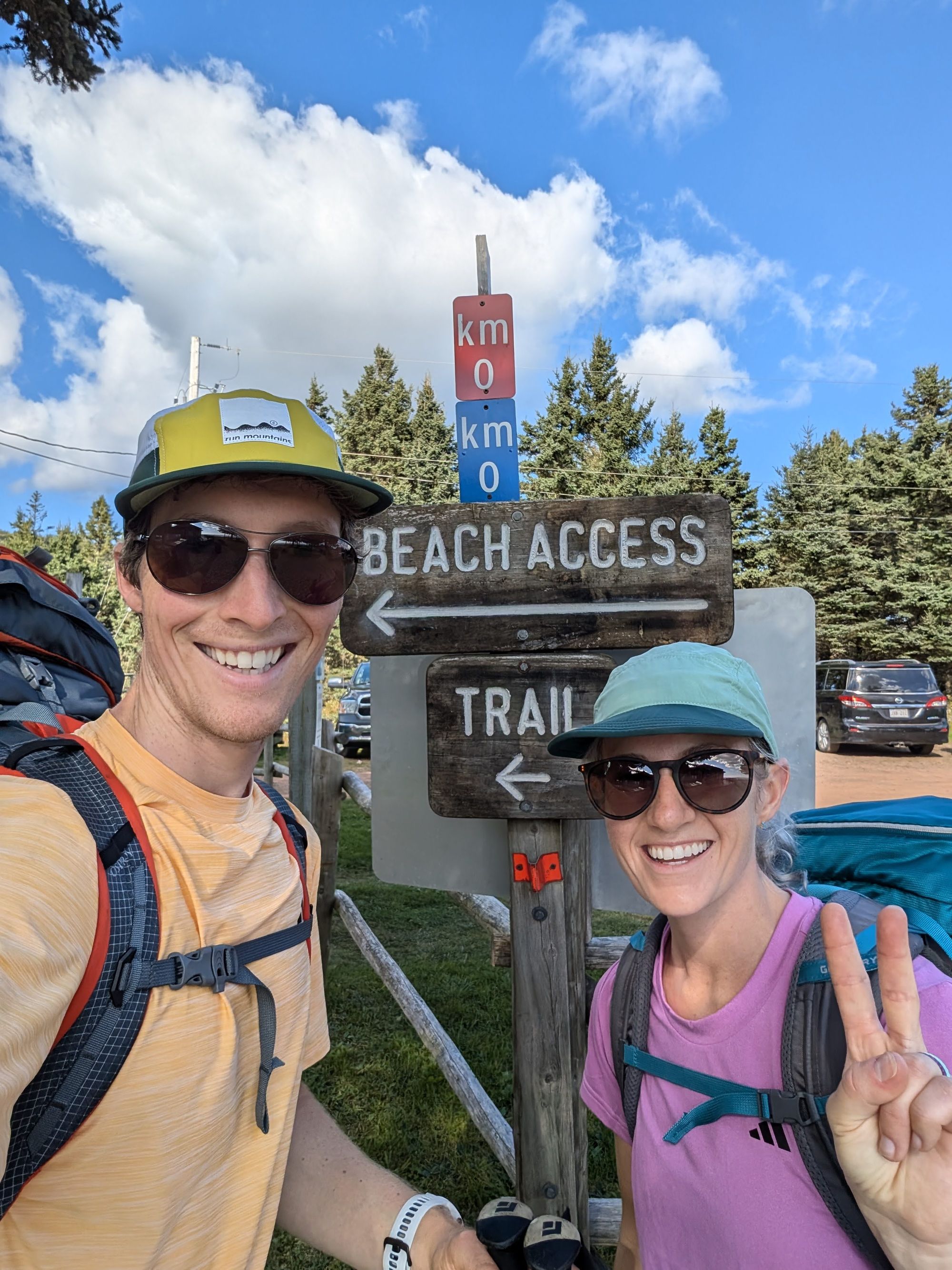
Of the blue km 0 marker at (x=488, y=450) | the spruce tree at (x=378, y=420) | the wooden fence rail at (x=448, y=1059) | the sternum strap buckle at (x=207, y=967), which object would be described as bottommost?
the wooden fence rail at (x=448, y=1059)

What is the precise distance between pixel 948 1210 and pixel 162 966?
1041 millimetres

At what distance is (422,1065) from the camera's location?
4.45m

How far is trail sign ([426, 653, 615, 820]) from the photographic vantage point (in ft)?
7.39

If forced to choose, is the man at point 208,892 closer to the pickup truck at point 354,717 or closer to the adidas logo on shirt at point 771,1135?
the adidas logo on shirt at point 771,1135

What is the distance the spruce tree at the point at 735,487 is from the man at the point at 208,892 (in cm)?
3364

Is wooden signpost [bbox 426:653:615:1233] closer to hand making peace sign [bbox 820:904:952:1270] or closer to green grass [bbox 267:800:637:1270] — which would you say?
hand making peace sign [bbox 820:904:952:1270]

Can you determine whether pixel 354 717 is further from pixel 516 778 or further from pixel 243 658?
pixel 243 658

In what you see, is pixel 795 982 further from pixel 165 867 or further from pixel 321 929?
pixel 321 929

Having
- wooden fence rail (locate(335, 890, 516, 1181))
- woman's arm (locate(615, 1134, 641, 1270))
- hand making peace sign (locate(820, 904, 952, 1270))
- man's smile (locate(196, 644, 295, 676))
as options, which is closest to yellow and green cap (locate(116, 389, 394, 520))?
man's smile (locate(196, 644, 295, 676))

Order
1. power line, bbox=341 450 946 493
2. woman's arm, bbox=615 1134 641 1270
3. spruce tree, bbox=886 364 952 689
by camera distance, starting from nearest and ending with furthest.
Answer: woman's arm, bbox=615 1134 641 1270
spruce tree, bbox=886 364 952 689
power line, bbox=341 450 946 493

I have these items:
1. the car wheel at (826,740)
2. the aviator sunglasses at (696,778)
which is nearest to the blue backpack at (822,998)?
the aviator sunglasses at (696,778)

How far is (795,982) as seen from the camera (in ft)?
4.34

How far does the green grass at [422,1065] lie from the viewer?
3.56 meters

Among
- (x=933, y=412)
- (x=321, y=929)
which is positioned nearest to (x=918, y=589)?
(x=933, y=412)
